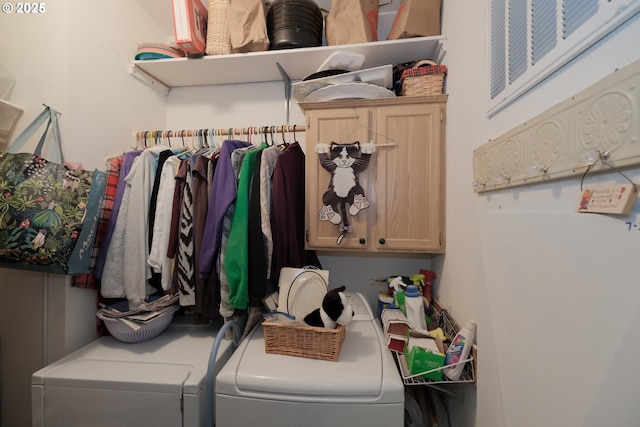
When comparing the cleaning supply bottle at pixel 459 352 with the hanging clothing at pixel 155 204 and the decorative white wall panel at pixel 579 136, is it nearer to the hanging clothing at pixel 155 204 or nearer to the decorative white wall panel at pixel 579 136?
the decorative white wall panel at pixel 579 136

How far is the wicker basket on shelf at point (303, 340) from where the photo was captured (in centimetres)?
92

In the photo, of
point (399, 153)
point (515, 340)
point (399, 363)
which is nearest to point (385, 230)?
point (399, 153)

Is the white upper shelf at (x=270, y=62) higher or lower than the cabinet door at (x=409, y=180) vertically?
higher

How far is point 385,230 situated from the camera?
127cm

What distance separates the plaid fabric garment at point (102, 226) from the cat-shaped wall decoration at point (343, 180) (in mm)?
1031

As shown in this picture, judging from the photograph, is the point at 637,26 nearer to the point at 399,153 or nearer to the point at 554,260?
the point at 554,260

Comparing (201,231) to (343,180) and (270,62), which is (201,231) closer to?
(343,180)

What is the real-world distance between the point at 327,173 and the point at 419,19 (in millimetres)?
905

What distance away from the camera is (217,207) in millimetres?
1158

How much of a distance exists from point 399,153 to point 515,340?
0.90 meters

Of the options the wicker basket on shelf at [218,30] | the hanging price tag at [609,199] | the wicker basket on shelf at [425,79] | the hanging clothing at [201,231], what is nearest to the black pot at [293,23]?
the wicker basket on shelf at [218,30]

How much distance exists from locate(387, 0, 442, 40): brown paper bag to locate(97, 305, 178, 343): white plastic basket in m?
1.83

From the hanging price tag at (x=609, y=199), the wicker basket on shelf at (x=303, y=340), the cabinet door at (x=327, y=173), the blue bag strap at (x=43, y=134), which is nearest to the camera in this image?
the hanging price tag at (x=609, y=199)

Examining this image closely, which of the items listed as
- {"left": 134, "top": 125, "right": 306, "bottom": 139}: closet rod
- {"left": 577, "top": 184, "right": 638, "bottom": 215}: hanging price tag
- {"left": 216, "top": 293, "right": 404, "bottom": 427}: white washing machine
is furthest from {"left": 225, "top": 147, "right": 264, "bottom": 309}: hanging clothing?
{"left": 577, "top": 184, "right": 638, "bottom": 215}: hanging price tag
